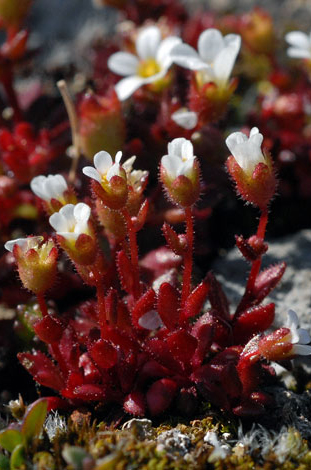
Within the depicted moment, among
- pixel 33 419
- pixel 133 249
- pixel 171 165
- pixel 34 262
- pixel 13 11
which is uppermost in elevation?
pixel 13 11

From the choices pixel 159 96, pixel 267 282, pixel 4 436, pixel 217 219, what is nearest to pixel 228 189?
pixel 217 219

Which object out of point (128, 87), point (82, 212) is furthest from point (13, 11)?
point (82, 212)

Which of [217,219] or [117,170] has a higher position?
[117,170]

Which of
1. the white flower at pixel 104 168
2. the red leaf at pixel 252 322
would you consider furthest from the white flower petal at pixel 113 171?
the red leaf at pixel 252 322

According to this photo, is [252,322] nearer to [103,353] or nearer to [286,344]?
[286,344]

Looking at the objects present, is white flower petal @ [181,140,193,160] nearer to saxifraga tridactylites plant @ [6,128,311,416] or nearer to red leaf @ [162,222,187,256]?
saxifraga tridactylites plant @ [6,128,311,416]

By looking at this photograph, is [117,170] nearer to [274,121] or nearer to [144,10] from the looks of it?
[274,121]

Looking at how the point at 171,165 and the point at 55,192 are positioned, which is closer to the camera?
the point at 171,165
